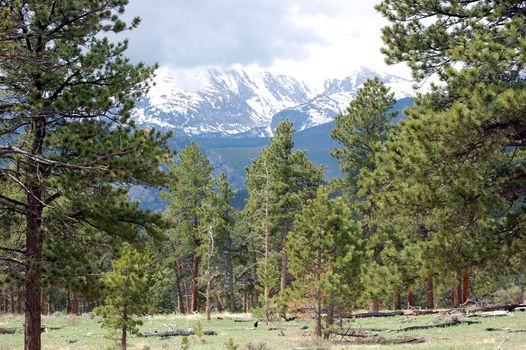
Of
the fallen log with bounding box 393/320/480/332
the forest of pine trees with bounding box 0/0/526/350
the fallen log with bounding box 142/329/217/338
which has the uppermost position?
the forest of pine trees with bounding box 0/0/526/350

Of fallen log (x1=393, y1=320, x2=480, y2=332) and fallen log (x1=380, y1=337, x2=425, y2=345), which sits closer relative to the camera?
fallen log (x1=380, y1=337, x2=425, y2=345)

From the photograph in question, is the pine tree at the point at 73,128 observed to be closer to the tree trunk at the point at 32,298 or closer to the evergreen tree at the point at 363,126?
the tree trunk at the point at 32,298

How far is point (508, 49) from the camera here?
10195mm

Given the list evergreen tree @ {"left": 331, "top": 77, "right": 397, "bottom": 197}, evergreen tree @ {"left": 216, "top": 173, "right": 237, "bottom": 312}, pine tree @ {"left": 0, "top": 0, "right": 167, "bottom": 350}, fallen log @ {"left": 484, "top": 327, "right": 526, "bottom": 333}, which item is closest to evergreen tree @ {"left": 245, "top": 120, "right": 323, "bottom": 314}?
evergreen tree @ {"left": 216, "top": 173, "right": 237, "bottom": 312}

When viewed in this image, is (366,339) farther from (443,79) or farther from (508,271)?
(443,79)

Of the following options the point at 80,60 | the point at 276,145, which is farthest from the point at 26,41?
the point at 276,145

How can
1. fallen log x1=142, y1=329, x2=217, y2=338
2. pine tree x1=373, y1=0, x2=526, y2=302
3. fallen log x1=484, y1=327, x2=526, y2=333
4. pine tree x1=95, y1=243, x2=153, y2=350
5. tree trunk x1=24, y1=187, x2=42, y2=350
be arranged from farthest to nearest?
fallen log x1=142, y1=329, x2=217, y2=338, pine tree x1=95, y1=243, x2=153, y2=350, fallen log x1=484, y1=327, x2=526, y2=333, tree trunk x1=24, y1=187, x2=42, y2=350, pine tree x1=373, y1=0, x2=526, y2=302

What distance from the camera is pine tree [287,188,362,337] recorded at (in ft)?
75.7

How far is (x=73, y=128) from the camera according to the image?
1266cm

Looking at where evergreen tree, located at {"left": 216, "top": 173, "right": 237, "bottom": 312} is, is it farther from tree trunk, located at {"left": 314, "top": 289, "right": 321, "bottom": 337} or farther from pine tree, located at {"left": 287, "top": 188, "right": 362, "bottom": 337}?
tree trunk, located at {"left": 314, "top": 289, "right": 321, "bottom": 337}

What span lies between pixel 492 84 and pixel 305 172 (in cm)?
3319

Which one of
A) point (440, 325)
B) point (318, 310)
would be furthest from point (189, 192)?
point (440, 325)

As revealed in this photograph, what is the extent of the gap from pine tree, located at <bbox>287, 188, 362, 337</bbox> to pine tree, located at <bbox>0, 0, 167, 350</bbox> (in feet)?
37.7

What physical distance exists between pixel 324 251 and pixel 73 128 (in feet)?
47.4
